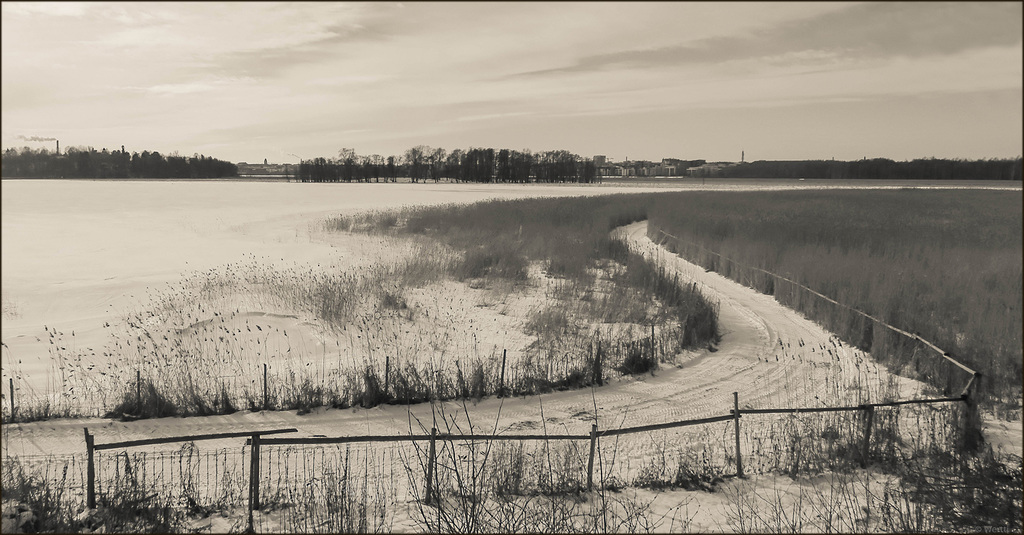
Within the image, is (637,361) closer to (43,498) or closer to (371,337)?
(371,337)

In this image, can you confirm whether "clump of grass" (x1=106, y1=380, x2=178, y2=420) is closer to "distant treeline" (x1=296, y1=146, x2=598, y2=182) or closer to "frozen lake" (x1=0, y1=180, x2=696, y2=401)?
"frozen lake" (x1=0, y1=180, x2=696, y2=401)

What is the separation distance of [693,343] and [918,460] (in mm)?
5843

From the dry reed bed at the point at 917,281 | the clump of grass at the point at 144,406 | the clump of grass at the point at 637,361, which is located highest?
the dry reed bed at the point at 917,281

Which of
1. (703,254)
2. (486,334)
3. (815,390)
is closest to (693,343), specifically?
(815,390)

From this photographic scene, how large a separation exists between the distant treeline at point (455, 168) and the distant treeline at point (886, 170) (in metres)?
42.7

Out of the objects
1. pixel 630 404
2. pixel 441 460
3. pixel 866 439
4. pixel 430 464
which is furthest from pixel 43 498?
pixel 866 439

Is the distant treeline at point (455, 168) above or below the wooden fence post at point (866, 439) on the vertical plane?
above

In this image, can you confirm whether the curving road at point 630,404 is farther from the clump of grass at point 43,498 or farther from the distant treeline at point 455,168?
the distant treeline at point 455,168

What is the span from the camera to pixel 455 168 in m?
122

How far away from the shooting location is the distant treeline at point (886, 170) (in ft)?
35.8

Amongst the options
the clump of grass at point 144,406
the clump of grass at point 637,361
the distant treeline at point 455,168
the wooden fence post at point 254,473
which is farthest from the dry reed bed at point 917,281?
the distant treeline at point 455,168

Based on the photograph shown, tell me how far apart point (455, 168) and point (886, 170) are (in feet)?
295

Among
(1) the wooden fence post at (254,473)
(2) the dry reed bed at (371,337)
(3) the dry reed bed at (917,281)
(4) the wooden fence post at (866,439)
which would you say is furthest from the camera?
(3) the dry reed bed at (917,281)

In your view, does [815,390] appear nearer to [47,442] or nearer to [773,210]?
[47,442]
